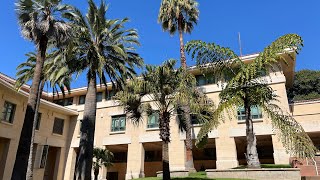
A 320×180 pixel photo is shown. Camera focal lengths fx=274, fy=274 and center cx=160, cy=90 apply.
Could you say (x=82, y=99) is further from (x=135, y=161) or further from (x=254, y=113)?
(x=254, y=113)

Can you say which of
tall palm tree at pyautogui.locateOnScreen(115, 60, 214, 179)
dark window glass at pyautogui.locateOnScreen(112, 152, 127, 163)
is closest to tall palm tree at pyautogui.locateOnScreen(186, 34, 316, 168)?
tall palm tree at pyautogui.locateOnScreen(115, 60, 214, 179)

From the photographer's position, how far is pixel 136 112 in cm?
1980

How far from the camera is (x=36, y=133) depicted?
1180 inches

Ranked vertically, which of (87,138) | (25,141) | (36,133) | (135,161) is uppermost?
(36,133)

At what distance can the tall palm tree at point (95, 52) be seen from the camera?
1928cm

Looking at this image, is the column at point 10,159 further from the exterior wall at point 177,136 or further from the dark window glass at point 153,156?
the dark window glass at point 153,156

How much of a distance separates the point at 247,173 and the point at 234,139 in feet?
34.6

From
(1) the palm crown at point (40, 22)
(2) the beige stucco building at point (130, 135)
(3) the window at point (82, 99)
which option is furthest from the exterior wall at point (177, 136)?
(1) the palm crown at point (40, 22)

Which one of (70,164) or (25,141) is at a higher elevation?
(25,141)

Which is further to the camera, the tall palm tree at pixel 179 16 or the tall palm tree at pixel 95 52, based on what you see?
the tall palm tree at pixel 179 16

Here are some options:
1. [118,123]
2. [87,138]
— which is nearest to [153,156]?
[118,123]

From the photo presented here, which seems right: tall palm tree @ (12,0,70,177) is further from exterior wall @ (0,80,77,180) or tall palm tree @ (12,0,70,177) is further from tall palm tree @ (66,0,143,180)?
exterior wall @ (0,80,77,180)

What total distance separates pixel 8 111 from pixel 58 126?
338 inches

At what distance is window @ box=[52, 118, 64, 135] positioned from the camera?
33.7m
